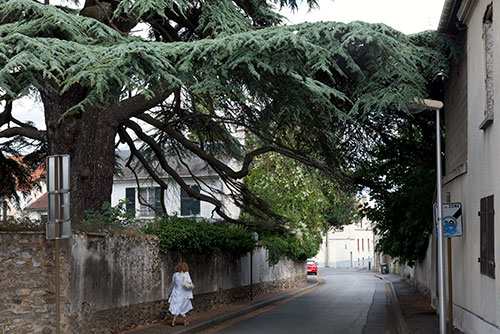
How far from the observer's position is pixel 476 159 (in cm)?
1212

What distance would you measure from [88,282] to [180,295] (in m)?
3.60

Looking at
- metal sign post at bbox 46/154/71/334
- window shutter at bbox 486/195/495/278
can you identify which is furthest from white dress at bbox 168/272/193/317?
window shutter at bbox 486/195/495/278

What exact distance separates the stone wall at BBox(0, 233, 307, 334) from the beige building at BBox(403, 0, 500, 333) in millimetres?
7327

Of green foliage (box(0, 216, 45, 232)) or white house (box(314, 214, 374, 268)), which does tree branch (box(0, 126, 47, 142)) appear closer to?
green foliage (box(0, 216, 45, 232))

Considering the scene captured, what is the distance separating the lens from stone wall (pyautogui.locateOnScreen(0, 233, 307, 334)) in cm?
1188

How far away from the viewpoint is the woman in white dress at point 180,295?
52.4ft

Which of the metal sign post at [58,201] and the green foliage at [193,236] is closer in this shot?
the metal sign post at [58,201]

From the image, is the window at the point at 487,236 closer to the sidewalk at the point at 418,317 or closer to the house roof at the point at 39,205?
the sidewalk at the point at 418,317

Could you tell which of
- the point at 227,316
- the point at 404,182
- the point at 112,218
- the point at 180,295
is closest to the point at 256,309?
the point at 227,316

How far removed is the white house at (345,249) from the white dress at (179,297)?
71.3m

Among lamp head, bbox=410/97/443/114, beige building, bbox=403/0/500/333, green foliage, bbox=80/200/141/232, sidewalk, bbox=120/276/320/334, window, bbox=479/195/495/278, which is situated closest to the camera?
Answer: beige building, bbox=403/0/500/333

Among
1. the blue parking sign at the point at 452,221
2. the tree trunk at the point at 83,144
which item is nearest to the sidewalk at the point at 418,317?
the blue parking sign at the point at 452,221

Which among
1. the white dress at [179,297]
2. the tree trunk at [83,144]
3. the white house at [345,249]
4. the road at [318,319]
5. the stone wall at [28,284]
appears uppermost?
the tree trunk at [83,144]

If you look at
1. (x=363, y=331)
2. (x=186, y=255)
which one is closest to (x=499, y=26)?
(x=363, y=331)
